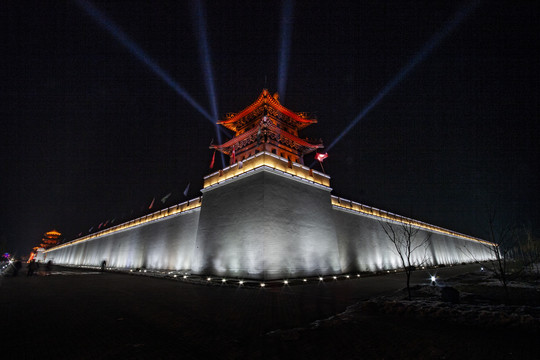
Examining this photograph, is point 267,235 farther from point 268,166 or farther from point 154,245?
point 154,245

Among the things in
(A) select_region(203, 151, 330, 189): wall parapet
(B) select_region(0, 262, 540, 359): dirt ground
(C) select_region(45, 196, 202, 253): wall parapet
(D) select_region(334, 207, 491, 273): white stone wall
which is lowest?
(B) select_region(0, 262, 540, 359): dirt ground

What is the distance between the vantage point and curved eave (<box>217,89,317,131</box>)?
77.7 feet

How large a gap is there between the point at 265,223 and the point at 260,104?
1461 cm

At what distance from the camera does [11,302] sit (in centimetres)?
764

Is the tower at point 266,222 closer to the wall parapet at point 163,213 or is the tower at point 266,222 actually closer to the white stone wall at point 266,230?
the white stone wall at point 266,230

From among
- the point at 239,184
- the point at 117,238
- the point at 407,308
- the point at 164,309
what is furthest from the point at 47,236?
the point at 407,308

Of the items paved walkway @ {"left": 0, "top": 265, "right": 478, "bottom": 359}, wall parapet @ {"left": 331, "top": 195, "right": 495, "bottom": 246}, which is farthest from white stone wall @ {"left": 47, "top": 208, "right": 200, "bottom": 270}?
wall parapet @ {"left": 331, "top": 195, "right": 495, "bottom": 246}

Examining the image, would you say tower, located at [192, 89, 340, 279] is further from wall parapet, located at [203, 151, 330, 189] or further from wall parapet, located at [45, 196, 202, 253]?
wall parapet, located at [45, 196, 202, 253]

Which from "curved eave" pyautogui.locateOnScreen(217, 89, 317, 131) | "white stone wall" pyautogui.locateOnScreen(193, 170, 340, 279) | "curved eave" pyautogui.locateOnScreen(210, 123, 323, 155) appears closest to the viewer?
"white stone wall" pyautogui.locateOnScreen(193, 170, 340, 279)

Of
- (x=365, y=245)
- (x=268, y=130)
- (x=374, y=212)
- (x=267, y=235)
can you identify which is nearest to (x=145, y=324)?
(x=267, y=235)

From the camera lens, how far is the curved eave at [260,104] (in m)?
23.7

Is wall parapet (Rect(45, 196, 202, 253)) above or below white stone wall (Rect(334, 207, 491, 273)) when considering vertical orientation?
above

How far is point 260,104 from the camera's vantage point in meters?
24.1

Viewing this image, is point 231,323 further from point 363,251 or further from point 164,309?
point 363,251
